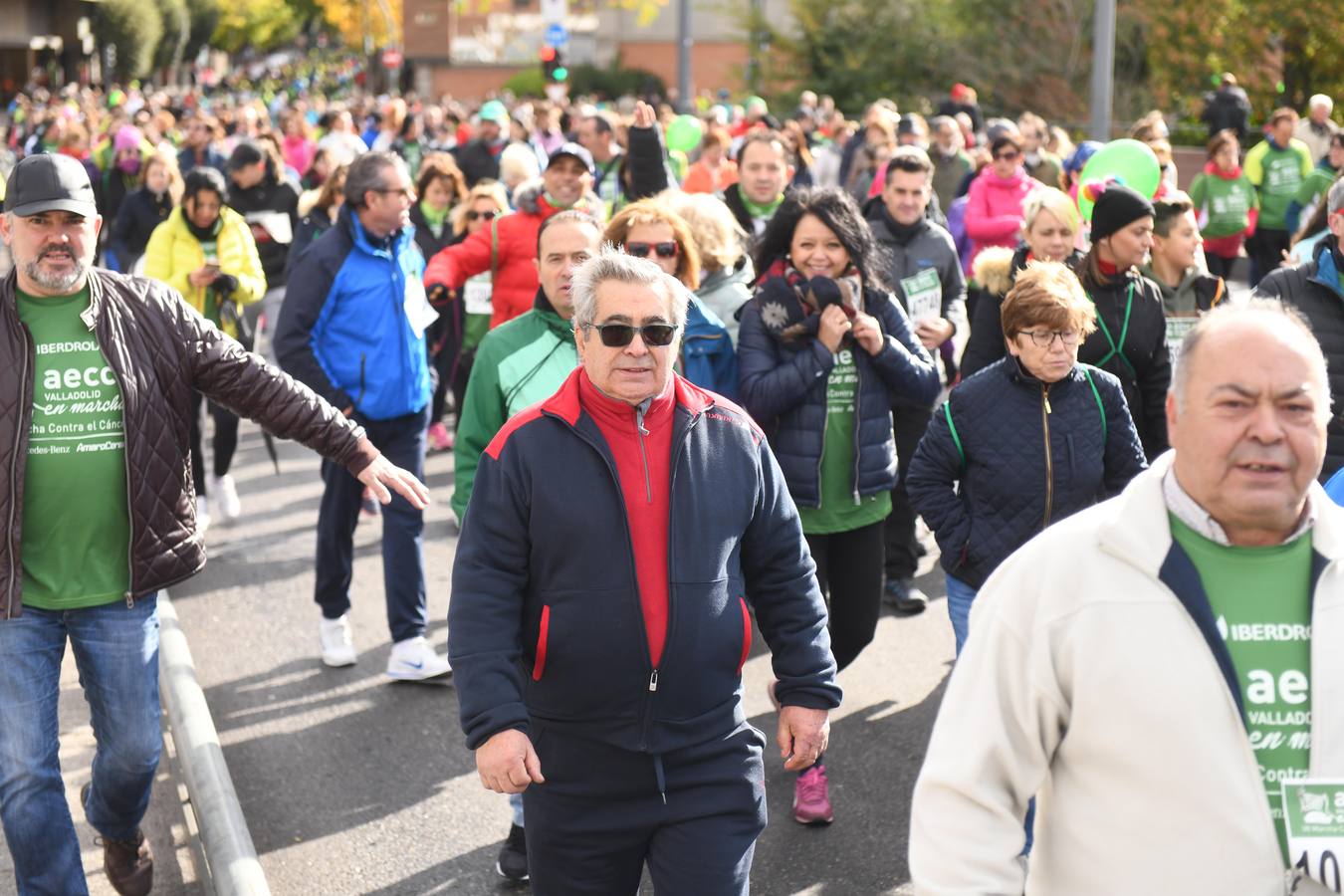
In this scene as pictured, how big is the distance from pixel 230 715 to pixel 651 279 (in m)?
3.79

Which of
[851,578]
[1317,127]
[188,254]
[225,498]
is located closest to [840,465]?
[851,578]

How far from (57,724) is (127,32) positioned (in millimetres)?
79455

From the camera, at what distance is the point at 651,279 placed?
159 inches

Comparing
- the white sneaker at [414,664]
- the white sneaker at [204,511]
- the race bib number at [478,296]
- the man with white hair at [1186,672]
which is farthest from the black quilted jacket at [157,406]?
the white sneaker at [204,511]

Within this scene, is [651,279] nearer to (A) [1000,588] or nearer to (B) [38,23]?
(A) [1000,588]

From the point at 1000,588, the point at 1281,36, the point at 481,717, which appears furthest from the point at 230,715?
the point at 1281,36

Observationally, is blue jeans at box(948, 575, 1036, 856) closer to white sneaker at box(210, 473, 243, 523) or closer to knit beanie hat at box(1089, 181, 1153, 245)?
knit beanie hat at box(1089, 181, 1153, 245)

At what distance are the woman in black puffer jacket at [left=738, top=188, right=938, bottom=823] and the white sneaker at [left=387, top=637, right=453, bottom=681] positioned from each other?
2002mm

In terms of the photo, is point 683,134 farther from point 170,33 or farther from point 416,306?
point 170,33

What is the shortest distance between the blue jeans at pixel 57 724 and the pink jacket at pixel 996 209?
7145 mm

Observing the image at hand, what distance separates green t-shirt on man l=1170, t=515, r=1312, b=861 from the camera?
2.65 metres

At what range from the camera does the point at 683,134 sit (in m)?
17.8

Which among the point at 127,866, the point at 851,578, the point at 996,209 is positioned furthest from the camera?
the point at 996,209

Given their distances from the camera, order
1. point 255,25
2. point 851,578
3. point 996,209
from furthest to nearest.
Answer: point 255,25
point 996,209
point 851,578
